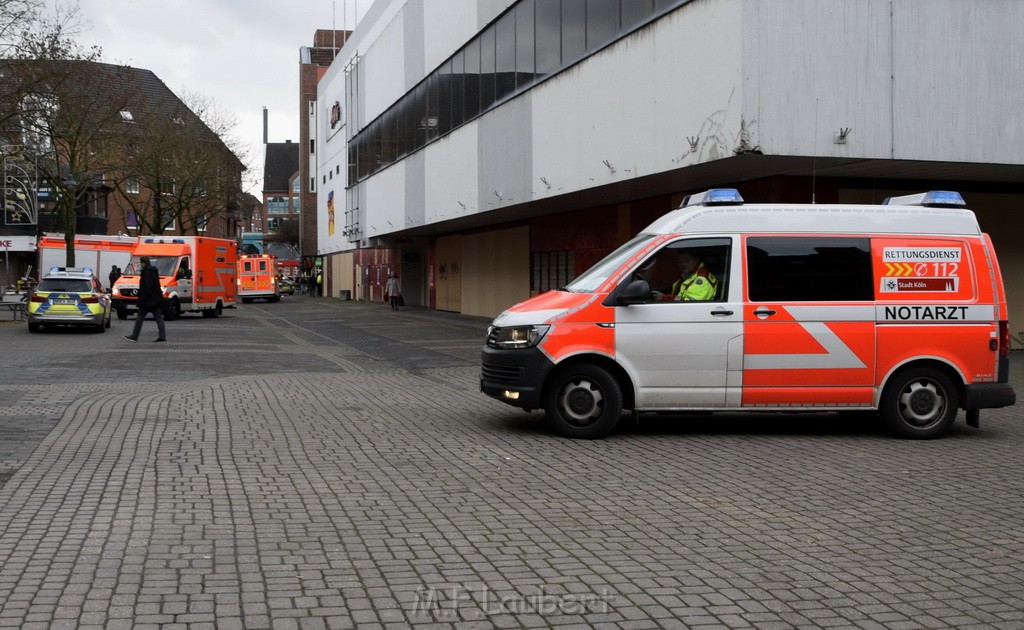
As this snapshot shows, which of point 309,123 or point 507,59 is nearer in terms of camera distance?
point 507,59

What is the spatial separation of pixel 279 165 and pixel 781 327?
159779 mm

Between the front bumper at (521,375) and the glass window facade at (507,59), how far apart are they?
9.79 metres

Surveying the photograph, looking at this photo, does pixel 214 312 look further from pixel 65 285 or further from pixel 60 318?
pixel 60 318

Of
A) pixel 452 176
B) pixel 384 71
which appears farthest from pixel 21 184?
pixel 452 176

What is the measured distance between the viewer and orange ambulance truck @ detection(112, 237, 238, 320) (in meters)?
34.2

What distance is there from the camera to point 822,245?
968 cm

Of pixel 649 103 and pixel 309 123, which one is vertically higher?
pixel 309 123

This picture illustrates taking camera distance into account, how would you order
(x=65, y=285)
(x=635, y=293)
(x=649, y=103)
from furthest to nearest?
(x=65, y=285)
(x=649, y=103)
(x=635, y=293)

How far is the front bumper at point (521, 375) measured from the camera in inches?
375

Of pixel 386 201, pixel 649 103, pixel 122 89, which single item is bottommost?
pixel 649 103

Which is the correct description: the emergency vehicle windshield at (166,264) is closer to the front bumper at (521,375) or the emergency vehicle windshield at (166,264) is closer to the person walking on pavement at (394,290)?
the person walking on pavement at (394,290)

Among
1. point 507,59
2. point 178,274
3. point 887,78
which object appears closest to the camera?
point 887,78

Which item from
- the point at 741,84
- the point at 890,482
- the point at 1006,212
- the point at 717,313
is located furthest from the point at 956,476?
the point at 1006,212

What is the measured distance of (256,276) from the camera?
58531 millimetres
